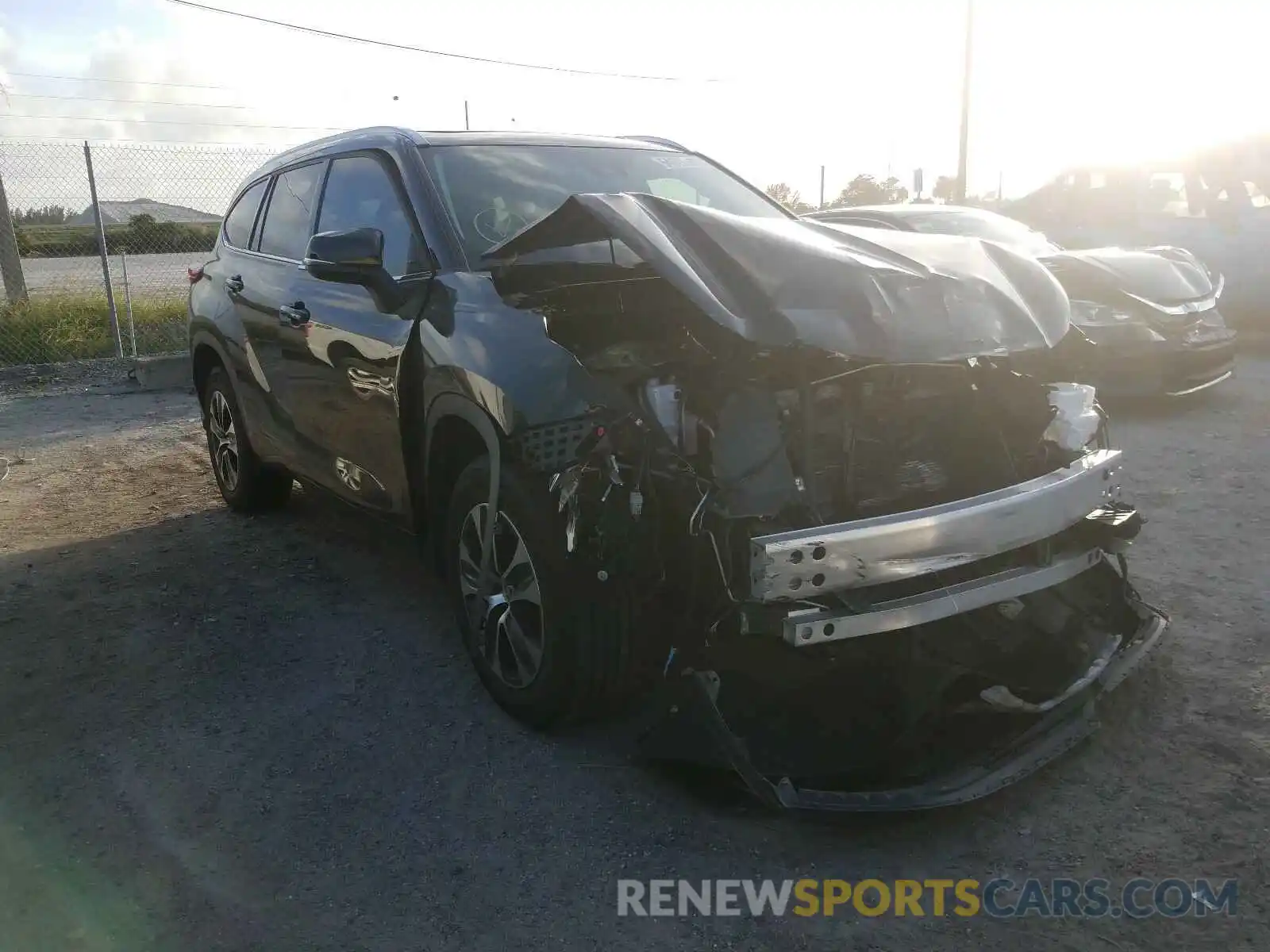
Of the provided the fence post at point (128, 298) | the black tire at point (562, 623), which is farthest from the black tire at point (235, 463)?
the fence post at point (128, 298)

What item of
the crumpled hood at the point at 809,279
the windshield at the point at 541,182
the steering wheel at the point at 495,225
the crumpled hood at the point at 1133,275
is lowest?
the crumpled hood at the point at 1133,275

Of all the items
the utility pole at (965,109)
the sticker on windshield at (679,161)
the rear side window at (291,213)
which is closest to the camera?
the sticker on windshield at (679,161)

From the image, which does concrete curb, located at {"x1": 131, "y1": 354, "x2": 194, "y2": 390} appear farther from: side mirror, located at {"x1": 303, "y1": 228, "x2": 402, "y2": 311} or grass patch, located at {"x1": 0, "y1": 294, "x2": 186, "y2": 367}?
side mirror, located at {"x1": 303, "y1": 228, "x2": 402, "y2": 311}

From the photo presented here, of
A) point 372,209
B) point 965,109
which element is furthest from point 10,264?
point 965,109

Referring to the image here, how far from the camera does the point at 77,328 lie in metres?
12.1

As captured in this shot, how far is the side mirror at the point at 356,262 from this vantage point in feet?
11.3

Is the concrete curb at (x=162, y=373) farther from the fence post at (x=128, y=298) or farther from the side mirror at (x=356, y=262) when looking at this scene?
the side mirror at (x=356, y=262)

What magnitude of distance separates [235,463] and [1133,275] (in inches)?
247

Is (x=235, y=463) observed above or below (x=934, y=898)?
above

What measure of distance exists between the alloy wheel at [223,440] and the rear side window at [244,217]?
861 mm

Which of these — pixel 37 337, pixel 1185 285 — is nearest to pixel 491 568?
pixel 1185 285

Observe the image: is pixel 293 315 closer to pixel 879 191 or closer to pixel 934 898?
pixel 934 898

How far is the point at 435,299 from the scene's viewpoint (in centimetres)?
351

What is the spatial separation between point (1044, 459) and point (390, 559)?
10.5 ft
